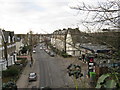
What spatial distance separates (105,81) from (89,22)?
1.39 metres

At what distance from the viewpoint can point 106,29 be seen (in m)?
3.78

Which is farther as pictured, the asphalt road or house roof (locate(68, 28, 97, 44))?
the asphalt road

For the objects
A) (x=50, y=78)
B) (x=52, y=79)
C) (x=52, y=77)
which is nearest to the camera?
(x=52, y=79)

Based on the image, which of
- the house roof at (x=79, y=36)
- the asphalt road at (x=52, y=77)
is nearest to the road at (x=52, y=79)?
the asphalt road at (x=52, y=77)

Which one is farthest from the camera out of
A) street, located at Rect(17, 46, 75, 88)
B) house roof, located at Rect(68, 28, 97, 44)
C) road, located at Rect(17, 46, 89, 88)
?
street, located at Rect(17, 46, 75, 88)

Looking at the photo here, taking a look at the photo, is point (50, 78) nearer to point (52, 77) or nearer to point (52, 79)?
point (52, 79)

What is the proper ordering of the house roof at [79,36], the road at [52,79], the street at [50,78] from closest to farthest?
the house roof at [79,36]
the road at [52,79]
the street at [50,78]

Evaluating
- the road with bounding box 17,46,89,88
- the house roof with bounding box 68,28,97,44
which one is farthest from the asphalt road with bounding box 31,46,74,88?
the house roof with bounding box 68,28,97,44

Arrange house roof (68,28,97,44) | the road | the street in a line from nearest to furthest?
house roof (68,28,97,44) < the road < the street

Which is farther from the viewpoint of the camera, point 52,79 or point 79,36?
point 52,79

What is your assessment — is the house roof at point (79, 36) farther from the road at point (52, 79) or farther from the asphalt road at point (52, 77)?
the asphalt road at point (52, 77)

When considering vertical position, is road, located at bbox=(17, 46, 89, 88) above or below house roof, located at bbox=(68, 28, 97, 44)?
below

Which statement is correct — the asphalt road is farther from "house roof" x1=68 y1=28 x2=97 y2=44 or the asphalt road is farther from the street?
"house roof" x1=68 y1=28 x2=97 y2=44

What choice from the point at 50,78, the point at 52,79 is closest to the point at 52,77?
the point at 50,78
